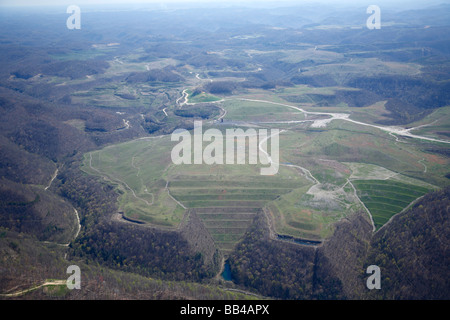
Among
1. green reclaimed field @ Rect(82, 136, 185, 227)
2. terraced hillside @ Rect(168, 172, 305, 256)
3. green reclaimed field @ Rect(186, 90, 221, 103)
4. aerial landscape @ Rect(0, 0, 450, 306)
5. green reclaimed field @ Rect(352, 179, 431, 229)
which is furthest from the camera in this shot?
green reclaimed field @ Rect(186, 90, 221, 103)

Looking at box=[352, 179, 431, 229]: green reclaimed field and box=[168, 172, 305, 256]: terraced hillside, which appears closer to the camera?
box=[168, 172, 305, 256]: terraced hillside

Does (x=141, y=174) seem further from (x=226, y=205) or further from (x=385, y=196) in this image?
(x=385, y=196)

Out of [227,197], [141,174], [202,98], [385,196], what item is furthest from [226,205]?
[202,98]

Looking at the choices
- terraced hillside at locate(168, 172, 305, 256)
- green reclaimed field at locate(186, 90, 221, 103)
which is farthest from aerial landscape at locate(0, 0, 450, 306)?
green reclaimed field at locate(186, 90, 221, 103)

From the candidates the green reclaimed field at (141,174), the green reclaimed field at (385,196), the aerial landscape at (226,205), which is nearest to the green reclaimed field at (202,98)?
the aerial landscape at (226,205)

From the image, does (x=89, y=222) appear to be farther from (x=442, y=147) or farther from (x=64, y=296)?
(x=442, y=147)

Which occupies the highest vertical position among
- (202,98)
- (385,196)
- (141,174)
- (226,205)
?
(202,98)

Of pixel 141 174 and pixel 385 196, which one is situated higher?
pixel 141 174

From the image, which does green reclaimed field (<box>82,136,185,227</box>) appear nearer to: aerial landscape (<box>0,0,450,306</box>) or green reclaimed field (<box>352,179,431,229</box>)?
aerial landscape (<box>0,0,450,306</box>)
